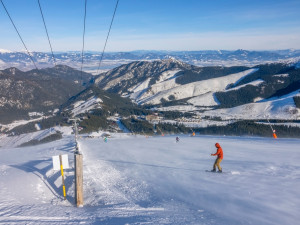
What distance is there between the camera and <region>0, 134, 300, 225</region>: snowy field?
30.9ft

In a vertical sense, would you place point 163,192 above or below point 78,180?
below

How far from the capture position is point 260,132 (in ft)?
261

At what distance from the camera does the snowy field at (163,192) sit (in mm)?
9422

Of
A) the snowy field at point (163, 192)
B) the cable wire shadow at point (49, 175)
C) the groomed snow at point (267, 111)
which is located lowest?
the groomed snow at point (267, 111)

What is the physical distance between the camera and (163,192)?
12.5m

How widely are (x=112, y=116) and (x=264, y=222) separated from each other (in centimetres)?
12725

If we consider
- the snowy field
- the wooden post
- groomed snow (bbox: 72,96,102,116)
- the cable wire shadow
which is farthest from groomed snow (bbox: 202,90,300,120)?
the wooden post

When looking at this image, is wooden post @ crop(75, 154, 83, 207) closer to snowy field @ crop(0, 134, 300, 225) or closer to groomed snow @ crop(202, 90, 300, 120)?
snowy field @ crop(0, 134, 300, 225)

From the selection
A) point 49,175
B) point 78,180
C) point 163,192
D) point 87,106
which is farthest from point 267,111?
point 78,180

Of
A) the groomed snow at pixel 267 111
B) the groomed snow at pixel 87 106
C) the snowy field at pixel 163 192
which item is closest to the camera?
the snowy field at pixel 163 192

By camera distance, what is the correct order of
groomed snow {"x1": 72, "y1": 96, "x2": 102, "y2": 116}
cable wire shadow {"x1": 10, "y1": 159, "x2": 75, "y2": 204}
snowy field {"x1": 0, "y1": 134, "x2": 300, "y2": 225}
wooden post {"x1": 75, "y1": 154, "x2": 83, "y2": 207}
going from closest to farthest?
snowy field {"x1": 0, "y1": 134, "x2": 300, "y2": 225} → wooden post {"x1": 75, "y1": 154, "x2": 83, "y2": 207} → cable wire shadow {"x1": 10, "y1": 159, "x2": 75, "y2": 204} → groomed snow {"x1": 72, "y1": 96, "x2": 102, "y2": 116}

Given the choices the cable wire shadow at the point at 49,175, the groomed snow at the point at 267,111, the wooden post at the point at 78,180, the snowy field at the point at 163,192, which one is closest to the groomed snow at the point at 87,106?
the groomed snow at the point at 267,111

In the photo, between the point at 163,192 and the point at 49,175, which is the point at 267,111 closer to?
the point at 163,192

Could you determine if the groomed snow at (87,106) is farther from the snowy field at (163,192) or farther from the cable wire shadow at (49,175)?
the snowy field at (163,192)
